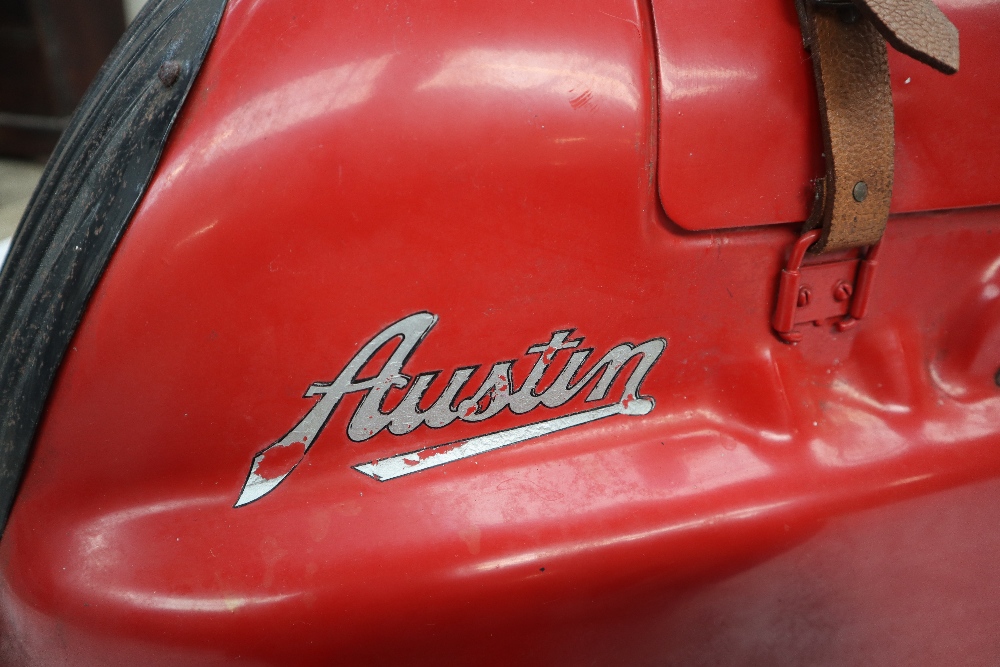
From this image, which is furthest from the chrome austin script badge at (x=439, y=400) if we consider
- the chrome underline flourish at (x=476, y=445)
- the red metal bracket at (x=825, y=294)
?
the red metal bracket at (x=825, y=294)

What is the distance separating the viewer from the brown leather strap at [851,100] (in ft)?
2.51

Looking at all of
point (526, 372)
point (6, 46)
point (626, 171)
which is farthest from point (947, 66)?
point (6, 46)

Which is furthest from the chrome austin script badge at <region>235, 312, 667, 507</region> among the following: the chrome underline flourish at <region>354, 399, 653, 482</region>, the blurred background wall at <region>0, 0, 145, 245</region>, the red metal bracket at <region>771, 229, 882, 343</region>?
the blurred background wall at <region>0, 0, 145, 245</region>

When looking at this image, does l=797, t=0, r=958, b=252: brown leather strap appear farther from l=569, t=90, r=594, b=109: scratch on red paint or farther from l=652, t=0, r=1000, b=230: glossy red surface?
l=569, t=90, r=594, b=109: scratch on red paint

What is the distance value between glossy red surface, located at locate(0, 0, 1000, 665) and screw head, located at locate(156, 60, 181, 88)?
0.03 meters

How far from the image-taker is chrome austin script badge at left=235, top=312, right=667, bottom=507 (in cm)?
73

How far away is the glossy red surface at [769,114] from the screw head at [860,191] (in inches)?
1.6

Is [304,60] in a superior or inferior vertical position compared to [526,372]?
superior

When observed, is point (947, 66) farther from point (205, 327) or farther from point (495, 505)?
point (205, 327)

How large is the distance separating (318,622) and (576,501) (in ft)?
0.87

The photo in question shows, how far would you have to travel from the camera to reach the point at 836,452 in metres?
0.87

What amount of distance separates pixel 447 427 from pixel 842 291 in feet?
1.50

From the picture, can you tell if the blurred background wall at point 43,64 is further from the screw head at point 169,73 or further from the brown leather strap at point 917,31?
the brown leather strap at point 917,31

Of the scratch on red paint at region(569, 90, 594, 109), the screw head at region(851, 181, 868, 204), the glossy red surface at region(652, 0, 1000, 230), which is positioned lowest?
the screw head at region(851, 181, 868, 204)
